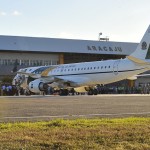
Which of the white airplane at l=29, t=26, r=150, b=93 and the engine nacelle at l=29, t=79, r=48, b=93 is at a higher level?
the white airplane at l=29, t=26, r=150, b=93

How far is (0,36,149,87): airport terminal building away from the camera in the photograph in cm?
7669

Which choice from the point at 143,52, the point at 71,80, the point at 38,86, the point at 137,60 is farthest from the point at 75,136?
Result: the point at 71,80

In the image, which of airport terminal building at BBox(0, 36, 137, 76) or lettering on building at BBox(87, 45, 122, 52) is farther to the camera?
lettering on building at BBox(87, 45, 122, 52)

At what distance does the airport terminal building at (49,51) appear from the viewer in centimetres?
7669

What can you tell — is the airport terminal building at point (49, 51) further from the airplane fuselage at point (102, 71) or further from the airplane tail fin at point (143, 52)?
the airplane tail fin at point (143, 52)

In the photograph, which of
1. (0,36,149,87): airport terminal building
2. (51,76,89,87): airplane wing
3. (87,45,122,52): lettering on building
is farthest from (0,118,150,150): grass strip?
(87,45,122,52): lettering on building

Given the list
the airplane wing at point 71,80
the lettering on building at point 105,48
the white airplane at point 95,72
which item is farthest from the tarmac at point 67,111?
the lettering on building at point 105,48

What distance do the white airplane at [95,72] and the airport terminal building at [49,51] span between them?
2921cm

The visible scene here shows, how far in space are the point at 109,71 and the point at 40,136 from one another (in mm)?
34893

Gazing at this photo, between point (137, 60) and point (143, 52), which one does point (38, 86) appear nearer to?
point (137, 60)

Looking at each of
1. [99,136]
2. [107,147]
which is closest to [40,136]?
[99,136]

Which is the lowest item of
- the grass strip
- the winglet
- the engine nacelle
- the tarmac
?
the grass strip

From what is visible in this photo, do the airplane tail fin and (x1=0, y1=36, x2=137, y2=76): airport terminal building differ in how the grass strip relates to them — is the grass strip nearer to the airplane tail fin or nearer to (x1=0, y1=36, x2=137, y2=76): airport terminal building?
the airplane tail fin

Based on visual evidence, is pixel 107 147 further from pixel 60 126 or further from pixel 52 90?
pixel 52 90
